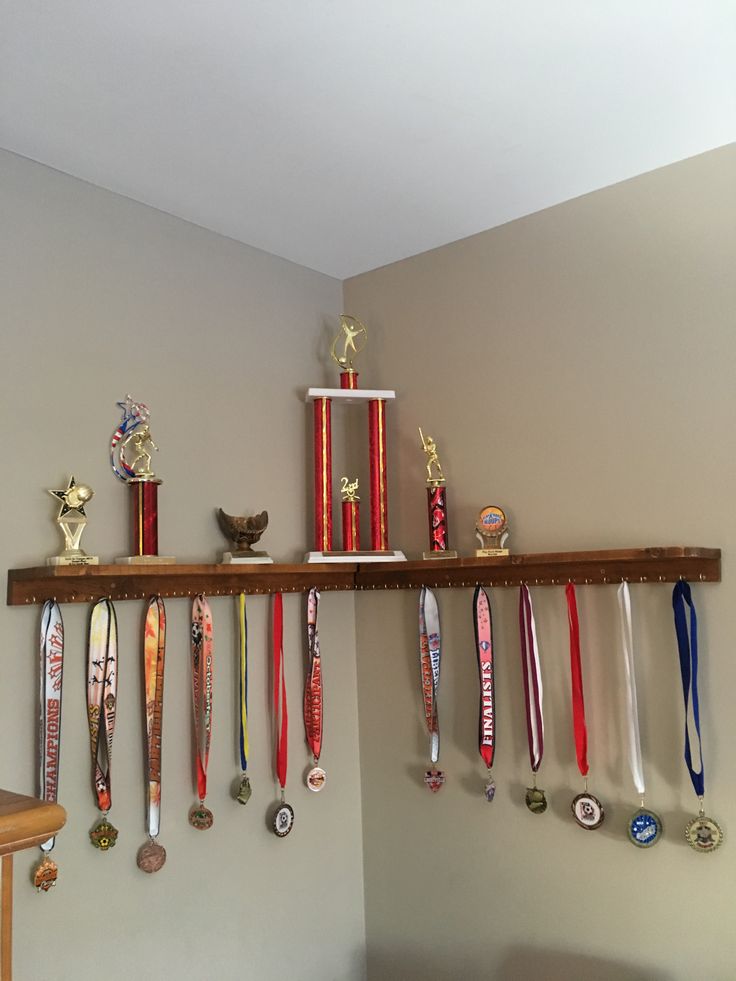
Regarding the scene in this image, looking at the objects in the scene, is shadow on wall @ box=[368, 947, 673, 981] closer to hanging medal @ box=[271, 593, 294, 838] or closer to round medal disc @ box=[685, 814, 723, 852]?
round medal disc @ box=[685, 814, 723, 852]

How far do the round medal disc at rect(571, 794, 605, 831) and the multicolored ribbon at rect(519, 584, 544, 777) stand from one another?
13 centimetres

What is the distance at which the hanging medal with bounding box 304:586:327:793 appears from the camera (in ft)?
7.95

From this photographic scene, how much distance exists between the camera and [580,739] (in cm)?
212

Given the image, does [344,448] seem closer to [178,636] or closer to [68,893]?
[178,636]

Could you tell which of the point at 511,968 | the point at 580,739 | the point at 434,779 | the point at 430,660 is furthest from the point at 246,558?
the point at 511,968

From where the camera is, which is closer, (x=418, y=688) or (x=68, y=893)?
(x=68, y=893)

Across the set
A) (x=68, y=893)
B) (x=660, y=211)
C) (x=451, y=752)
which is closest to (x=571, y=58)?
(x=660, y=211)

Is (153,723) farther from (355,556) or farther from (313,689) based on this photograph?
(355,556)

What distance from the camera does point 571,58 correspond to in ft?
5.47

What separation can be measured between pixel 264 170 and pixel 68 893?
178 centimetres

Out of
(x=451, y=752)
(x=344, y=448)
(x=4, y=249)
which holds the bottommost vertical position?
(x=451, y=752)

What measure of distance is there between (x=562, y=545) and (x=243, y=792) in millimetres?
1081

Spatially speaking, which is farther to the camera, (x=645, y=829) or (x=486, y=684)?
(x=486, y=684)

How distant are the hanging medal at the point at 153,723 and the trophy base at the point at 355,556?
49cm
